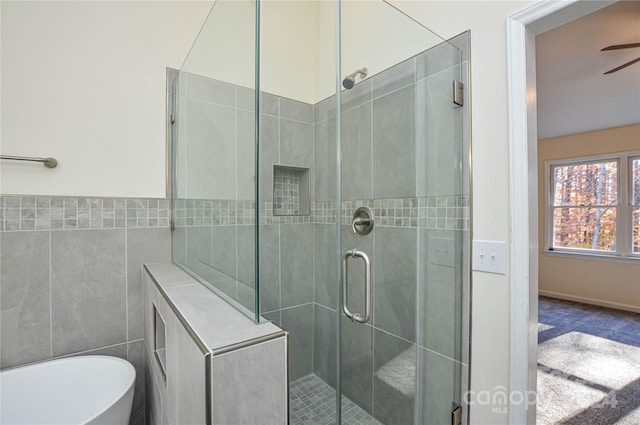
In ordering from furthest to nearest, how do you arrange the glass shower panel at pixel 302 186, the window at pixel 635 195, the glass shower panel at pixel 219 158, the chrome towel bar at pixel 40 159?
the window at pixel 635 195, the glass shower panel at pixel 302 186, the chrome towel bar at pixel 40 159, the glass shower panel at pixel 219 158

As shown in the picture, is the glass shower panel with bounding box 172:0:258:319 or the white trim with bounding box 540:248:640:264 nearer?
the glass shower panel with bounding box 172:0:258:319

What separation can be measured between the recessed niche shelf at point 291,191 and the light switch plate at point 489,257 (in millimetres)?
992

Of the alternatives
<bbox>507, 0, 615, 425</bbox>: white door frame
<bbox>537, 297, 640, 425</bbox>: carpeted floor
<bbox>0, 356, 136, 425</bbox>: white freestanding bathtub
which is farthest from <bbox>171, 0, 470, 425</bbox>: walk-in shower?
<bbox>537, 297, 640, 425</bbox>: carpeted floor

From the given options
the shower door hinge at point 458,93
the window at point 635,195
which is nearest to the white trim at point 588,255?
the window at point 635,195

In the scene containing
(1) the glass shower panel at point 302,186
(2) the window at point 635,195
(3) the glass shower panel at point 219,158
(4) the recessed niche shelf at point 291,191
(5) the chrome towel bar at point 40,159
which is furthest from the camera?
(2) the window at point 635,195

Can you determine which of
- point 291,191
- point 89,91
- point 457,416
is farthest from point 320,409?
point 89,91

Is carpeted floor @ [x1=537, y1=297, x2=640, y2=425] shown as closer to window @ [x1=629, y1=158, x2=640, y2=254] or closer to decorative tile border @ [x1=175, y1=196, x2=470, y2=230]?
window @ [x1=629, y1=158, x2=640, y2=254]

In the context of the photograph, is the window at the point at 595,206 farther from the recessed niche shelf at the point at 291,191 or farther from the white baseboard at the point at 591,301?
the recessed niche shelf at the point at 291,191

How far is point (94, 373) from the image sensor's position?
1249 millimetres

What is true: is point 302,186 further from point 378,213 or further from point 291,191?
point 378,213

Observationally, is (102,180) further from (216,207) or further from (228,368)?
(228,368)

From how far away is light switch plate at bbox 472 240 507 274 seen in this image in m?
1.15

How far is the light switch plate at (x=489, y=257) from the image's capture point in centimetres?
115

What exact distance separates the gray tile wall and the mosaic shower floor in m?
0.88
